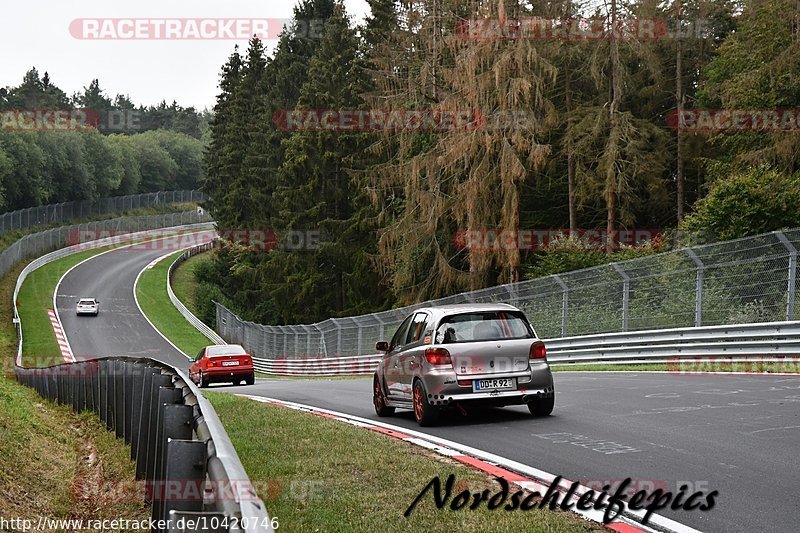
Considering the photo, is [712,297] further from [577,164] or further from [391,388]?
[577,164]

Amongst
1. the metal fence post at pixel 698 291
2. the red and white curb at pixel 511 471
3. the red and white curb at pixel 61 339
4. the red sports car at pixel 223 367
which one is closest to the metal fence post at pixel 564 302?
the metal fence post at pixel 698 291

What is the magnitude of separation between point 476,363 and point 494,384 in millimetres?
342

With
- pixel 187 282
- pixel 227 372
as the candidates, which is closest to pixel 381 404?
pixel 227 372

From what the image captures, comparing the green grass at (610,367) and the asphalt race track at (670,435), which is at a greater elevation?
the asphalt race track at (670,435)

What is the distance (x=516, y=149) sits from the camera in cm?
3512

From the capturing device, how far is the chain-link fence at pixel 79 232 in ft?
246

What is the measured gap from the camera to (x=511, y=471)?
27.7ft

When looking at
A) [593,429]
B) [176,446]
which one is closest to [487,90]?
[593,429]

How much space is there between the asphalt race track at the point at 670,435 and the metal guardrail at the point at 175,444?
3.21 m

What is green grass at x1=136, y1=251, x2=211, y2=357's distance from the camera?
6124 centimetres

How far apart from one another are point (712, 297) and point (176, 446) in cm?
1776

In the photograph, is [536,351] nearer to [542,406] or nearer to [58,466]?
[542,406]

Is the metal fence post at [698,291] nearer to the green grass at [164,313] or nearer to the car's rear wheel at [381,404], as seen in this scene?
the car's rear wheel at [381,404]

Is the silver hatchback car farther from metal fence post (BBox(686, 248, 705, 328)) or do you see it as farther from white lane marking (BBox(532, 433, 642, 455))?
metal fence post (BBox(686, 248, 705, 328))
